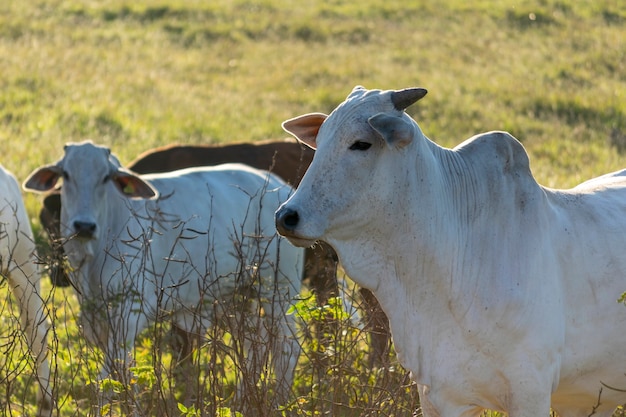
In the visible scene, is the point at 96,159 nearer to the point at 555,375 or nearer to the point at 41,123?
the point at 555,375

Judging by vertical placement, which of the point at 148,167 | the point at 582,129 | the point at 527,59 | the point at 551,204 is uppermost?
the point at 527,59

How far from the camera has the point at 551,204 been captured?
4.32 m

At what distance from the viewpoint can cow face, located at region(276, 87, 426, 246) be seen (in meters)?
3.87

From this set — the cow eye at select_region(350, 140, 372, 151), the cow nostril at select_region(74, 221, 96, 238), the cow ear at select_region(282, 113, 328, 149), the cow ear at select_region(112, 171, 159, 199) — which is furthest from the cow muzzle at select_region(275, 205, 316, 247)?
the cow ear at select_region(112, 171, 159, 199)

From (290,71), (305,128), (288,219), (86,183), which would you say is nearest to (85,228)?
(86,183)

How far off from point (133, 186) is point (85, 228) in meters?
0.52

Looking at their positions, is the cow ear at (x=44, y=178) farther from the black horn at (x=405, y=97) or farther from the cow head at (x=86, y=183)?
the black horn at (x=405, y=97)

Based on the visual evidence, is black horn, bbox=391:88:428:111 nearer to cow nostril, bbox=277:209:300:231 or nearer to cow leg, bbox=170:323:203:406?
cow nostril, bbox=277:209:300:231

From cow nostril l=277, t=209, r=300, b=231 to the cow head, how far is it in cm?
332

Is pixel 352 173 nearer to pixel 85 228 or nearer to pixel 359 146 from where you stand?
pixel 359 146

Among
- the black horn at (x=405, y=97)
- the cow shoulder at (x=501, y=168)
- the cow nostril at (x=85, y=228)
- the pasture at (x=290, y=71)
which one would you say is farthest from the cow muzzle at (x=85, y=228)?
the black horn at (x=405, y=97)

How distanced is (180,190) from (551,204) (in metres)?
3.87

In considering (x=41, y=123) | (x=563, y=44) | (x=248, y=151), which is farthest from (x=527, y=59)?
(x=248, y=151)

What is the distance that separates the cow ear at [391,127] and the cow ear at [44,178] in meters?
3.87
